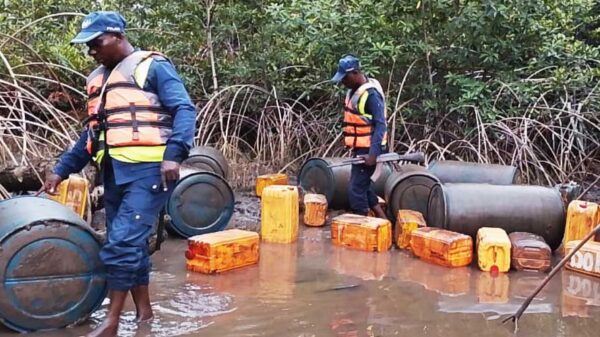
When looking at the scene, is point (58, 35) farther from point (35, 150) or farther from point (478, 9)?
point (478, 9)

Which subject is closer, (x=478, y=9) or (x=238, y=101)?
(x=478, y=9)

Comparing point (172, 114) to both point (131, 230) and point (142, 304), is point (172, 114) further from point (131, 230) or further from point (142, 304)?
point (142, 304)

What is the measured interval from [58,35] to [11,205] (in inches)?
243

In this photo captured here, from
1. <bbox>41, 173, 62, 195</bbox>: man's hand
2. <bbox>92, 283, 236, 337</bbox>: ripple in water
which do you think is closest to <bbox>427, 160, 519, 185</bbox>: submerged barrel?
<bbox>92, 283, 236, 337</bbox>: ripple in water

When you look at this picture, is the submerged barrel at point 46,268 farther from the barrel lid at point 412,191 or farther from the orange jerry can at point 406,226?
the barrel lid at point 412,191

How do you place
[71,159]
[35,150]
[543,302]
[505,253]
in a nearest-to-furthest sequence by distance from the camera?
1. [71,159]
2. [543,302]
3. [505,253]
4. [35,150]

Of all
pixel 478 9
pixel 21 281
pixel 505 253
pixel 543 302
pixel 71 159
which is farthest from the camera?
pixel 478 9

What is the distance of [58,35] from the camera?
30.8ft

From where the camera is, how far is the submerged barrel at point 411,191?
6.32m

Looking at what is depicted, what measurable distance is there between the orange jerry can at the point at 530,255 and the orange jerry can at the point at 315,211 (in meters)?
1.86

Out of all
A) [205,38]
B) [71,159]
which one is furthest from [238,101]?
[71,159]

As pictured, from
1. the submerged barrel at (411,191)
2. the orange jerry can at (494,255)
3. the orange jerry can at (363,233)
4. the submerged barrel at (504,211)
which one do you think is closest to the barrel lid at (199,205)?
the orange jerry can at (363,233)

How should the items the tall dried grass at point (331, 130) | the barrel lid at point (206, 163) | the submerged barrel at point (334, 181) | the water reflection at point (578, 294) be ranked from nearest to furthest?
the water reflection at point (578, 294) → the barrel lid at point (206, 163) → the submerged barrel at point (334, 181) → the tall dried grass at point (331, 130)

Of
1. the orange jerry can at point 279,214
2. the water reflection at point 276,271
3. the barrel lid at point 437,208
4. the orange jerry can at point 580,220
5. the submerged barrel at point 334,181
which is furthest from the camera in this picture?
the submerged barrel at point 334,181
